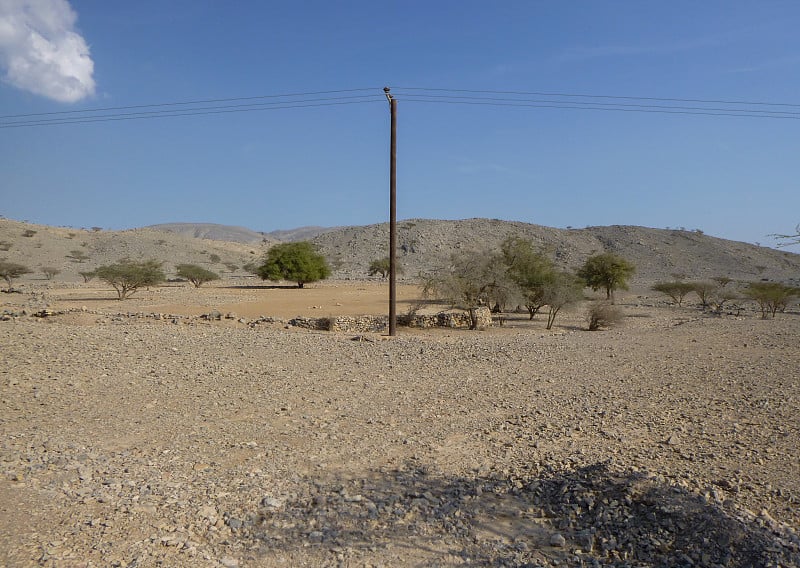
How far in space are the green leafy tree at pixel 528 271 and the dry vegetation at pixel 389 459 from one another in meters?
14.3

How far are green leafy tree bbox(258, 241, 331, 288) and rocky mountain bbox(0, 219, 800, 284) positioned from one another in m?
17.6

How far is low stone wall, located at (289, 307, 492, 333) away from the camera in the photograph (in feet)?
70.9

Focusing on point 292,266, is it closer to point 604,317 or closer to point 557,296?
point 557,296

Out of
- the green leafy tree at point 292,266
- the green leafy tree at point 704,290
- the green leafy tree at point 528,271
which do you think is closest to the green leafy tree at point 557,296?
the green leafy tree at point 528,271

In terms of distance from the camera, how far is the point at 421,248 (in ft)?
305

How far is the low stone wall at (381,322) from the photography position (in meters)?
21.6

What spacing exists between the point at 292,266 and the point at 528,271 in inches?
1157

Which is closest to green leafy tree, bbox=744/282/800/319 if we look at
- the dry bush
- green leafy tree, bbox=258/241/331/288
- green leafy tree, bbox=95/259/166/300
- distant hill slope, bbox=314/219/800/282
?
the dry bush

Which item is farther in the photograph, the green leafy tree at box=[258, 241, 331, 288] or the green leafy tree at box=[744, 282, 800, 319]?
the green leafy tree at box=[258, 241, 331, 288]

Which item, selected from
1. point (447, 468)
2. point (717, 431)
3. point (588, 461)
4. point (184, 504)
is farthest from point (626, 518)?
point (184, 504)

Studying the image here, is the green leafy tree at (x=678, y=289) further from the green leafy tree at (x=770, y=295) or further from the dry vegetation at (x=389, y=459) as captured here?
the dry vegetation at (x=389, y=459)

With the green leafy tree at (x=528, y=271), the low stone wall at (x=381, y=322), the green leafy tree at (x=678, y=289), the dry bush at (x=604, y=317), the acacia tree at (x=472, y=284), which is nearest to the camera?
the low stone wall at (x=381, y=322)

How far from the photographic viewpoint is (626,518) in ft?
16.5

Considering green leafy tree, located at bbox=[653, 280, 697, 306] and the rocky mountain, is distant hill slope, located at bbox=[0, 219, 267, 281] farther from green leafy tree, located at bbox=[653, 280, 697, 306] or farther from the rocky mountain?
green leafy tree, located at bbox=[653, 280, 697, 306]
